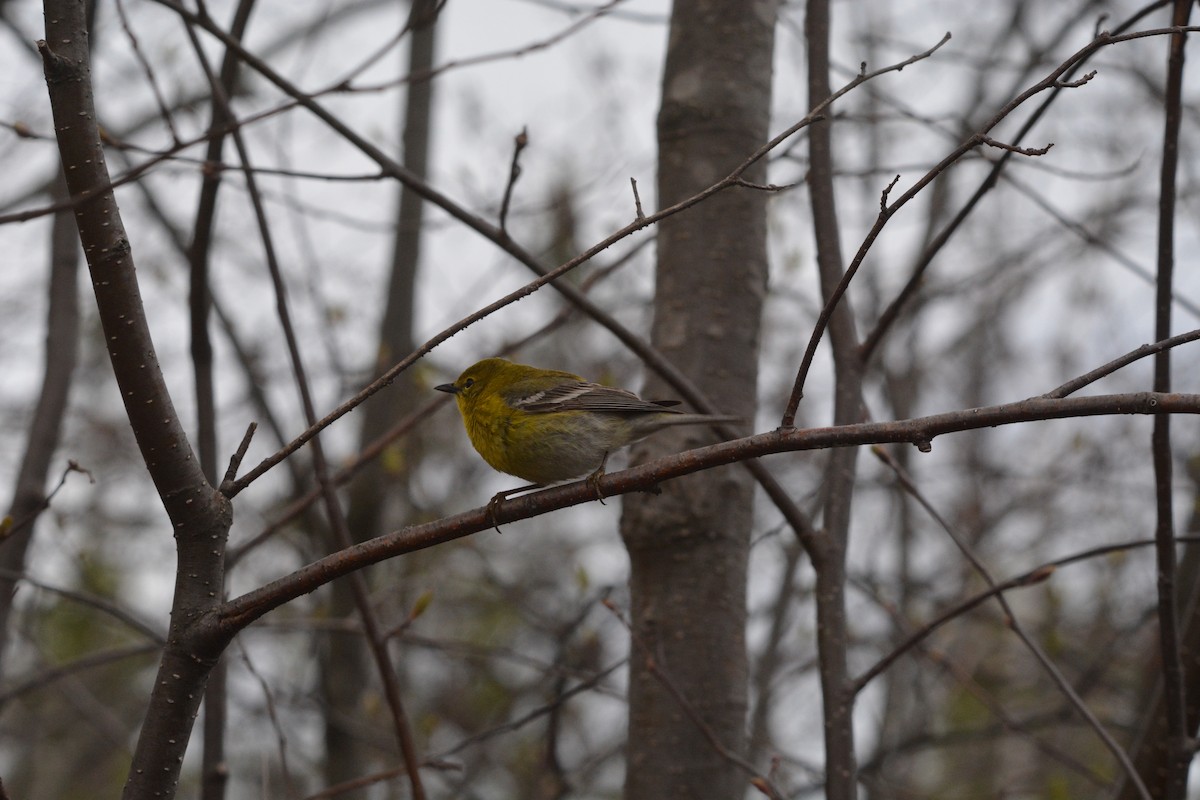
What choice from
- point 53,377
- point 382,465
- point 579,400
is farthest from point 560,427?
point 382,465

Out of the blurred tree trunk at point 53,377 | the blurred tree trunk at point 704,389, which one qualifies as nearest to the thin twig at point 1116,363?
the blurred tree trunk at point 704,389

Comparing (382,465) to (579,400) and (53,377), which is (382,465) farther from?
(579,400)

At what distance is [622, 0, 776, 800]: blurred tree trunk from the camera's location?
3.31m

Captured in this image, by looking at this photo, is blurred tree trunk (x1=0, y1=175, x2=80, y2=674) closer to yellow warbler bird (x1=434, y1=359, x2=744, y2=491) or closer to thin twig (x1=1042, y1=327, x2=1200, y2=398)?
yellow warbler bird (x1=434, y1=359, x2=744, y2=491)

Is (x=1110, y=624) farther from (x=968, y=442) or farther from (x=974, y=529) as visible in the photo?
(x=968, y=442)

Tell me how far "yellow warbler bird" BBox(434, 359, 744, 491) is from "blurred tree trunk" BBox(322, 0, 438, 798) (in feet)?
4.50

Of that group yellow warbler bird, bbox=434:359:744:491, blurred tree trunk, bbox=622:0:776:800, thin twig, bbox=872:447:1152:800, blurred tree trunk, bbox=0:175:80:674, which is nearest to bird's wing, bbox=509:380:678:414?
yellow warbler bird, bbox=434:359:744:491

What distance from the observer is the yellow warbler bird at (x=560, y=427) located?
363cm

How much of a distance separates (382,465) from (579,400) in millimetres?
3029

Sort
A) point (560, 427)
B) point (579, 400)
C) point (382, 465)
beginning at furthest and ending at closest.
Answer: point (382, 465), point (579, 400), point (560, 427)

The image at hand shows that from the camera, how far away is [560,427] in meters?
3.68

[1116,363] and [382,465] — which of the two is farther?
[382,465]

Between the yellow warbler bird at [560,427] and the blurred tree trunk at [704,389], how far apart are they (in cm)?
12

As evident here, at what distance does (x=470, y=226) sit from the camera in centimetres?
307
